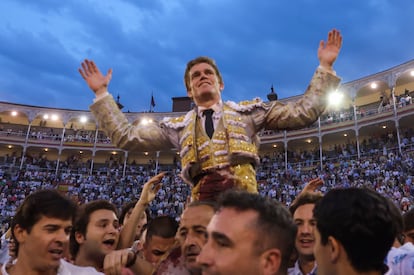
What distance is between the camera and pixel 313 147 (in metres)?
34.9

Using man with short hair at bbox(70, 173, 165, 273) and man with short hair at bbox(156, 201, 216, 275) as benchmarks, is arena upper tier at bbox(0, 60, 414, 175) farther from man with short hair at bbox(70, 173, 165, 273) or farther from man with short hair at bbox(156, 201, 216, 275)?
man with short hair at bbox(156, 201, 216, 275)

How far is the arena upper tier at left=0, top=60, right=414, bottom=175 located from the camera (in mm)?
28969

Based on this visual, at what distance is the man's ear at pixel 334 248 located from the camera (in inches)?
69.7

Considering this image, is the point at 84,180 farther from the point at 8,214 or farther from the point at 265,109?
the point at 265,109

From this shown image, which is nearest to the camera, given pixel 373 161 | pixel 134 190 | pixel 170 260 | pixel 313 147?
pixel 170 260

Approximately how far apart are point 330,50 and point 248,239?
2077 mm

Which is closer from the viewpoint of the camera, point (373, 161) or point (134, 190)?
point (373, 161)

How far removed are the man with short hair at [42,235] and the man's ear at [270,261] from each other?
1.44 m

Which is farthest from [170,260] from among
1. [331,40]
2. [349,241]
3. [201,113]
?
[331,40]

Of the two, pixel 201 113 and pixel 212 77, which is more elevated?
pixel 212 77

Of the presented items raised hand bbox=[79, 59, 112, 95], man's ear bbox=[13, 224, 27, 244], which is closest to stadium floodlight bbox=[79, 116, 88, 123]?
raised hand bbox=[79, 59, 112, 95]

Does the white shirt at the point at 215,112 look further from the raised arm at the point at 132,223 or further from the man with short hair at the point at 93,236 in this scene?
the man with short hair at the point at 93,236

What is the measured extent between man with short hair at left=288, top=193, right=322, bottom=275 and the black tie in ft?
3.13

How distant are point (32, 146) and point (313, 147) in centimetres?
2686
